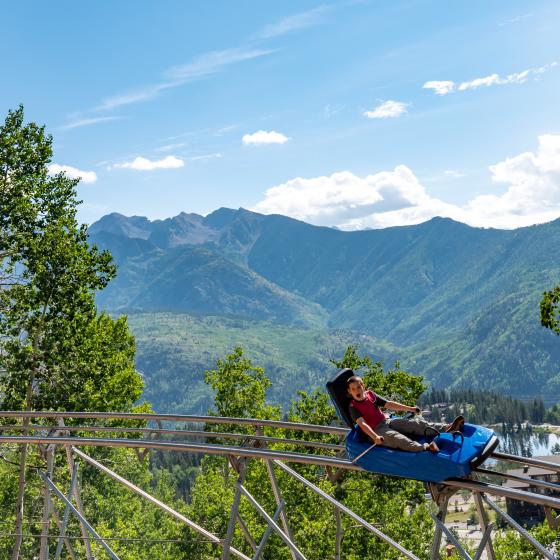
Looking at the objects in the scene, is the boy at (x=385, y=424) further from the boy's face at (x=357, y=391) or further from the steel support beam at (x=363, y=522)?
the steel support beam at (x=363, y=522)

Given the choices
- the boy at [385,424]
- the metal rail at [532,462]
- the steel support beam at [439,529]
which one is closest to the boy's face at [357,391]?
the boy at [385,424]

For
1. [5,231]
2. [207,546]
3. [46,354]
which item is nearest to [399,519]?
[207,546]

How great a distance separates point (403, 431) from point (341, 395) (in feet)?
4.21

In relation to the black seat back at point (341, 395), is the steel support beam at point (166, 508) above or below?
below

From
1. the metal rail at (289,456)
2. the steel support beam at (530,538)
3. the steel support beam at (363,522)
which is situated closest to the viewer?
the steel support beam at (530,538)

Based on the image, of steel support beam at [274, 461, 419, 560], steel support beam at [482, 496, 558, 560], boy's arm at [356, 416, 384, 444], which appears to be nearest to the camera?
steel support beam at [482, 496, 558, 560]

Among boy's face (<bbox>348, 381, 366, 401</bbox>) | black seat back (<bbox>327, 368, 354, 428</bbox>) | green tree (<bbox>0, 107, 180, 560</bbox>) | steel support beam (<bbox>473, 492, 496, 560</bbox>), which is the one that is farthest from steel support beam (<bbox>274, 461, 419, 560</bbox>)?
green tree (<bbox>0, 107, 180, 560</bbox>)

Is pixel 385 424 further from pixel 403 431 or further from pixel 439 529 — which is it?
pixel 439 529

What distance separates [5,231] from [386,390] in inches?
900

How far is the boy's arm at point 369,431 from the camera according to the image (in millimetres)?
10734

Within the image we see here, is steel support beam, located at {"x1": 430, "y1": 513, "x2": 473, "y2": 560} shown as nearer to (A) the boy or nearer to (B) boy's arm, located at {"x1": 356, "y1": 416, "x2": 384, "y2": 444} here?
(A) the boy

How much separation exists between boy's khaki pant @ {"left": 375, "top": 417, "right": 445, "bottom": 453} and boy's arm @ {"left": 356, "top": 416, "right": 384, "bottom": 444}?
144 millimetres

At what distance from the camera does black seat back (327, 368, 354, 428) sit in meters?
11.8

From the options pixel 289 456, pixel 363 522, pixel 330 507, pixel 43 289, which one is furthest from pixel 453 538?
pixel 330 507
